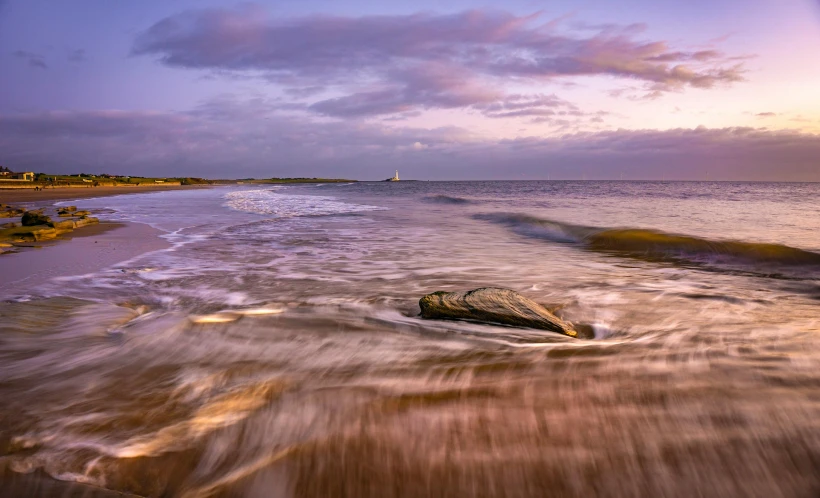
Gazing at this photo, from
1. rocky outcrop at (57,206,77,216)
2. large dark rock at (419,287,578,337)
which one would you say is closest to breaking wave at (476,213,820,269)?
large dark rock at (419,287,578,337)

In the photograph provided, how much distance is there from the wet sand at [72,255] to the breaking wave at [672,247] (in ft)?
30.8

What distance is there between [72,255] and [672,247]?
1138 cm

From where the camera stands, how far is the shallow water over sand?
194cm

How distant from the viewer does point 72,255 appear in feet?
24.7

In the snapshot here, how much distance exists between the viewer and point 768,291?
5570mm

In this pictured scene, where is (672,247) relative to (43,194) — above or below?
below

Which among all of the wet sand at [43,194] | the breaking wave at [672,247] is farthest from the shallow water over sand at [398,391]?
the wet sand at [43,194]

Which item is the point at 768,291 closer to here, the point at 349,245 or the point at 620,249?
the point at 620,249

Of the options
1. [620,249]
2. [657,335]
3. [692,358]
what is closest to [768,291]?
[657,335]

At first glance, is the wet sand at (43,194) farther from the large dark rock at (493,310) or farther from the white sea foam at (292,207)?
the large dark rock at (493,310)

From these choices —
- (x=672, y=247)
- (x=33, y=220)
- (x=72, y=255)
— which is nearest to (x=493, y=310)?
(x=672, y=247)

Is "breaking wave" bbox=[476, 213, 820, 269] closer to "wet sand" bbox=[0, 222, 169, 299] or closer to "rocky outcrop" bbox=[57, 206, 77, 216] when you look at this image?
"wet sand" bbox=[0, 222, 169, 299]

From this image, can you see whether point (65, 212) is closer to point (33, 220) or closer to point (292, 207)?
point (33, 220)

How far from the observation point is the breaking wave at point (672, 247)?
782cm
